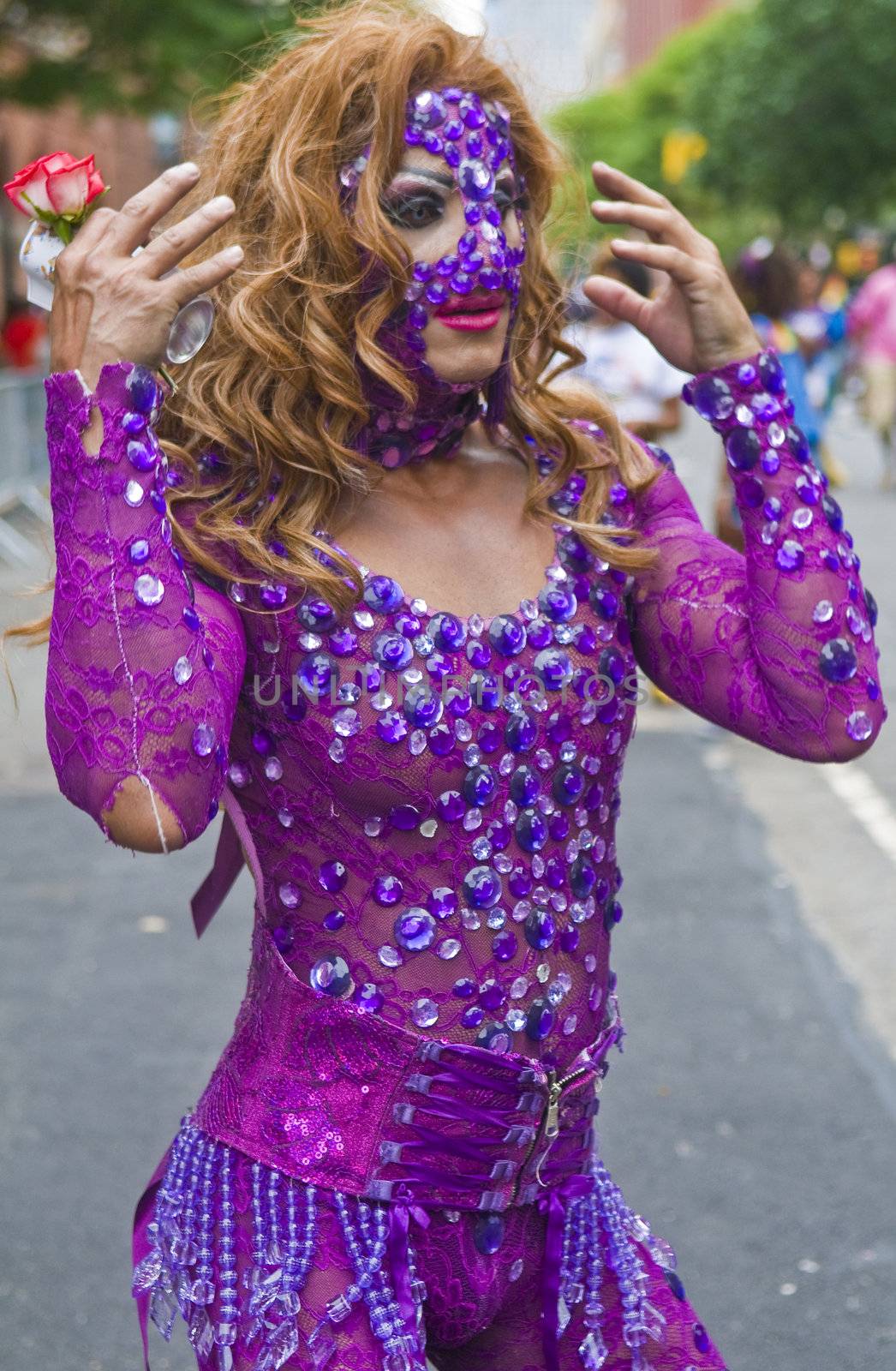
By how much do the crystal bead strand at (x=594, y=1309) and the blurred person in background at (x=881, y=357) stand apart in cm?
1457

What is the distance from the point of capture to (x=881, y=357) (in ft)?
52.1

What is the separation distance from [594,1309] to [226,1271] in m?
0.42

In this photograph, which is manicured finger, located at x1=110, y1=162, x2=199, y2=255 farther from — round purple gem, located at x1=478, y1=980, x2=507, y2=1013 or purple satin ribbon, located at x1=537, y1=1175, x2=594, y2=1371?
purple satin ribbon, located at x1=537, y1=1175, x2=594, y2=1371

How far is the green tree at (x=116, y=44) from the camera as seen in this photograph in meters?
15.7

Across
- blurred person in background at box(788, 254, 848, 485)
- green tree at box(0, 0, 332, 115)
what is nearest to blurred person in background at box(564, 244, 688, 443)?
blurred person in background at box(788, 254, 848, 485)

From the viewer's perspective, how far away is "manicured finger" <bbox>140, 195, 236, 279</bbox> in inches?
69.0

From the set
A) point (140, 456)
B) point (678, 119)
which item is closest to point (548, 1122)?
point (140, 456)

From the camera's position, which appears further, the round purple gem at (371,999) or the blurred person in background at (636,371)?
the blurred person in background at (636,371)

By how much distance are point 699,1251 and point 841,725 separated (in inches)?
88.6

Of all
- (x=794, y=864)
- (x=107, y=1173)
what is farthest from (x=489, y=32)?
(x=794, y=864)

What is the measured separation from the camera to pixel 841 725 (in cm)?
201

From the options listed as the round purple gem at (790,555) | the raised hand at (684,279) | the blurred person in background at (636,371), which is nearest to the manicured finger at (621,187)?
the raised hand at (684,279)

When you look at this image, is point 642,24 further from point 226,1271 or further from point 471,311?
point 226,1271

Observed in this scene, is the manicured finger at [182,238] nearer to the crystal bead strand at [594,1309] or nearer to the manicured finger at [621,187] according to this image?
the manicured finger at [621,187]
